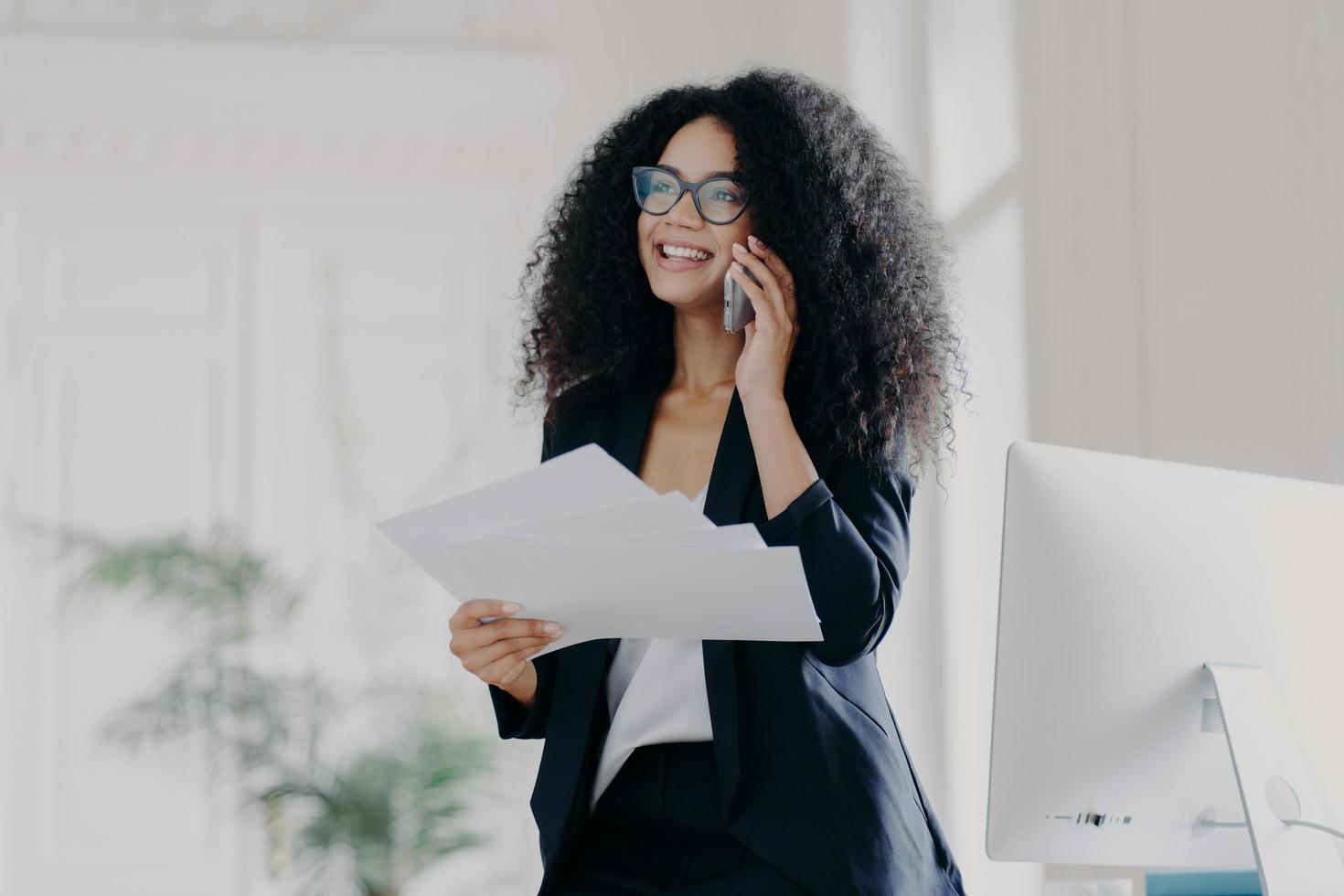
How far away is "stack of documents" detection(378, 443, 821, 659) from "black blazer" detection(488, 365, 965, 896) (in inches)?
5.4

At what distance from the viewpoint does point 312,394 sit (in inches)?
145

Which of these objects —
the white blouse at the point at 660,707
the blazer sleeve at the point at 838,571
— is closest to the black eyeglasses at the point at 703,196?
the blazer sleeve at the point at 838,571

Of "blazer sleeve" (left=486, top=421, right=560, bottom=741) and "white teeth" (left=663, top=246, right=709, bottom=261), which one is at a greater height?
"white teeth" (left=663, top=246, right=709, bottom=261)

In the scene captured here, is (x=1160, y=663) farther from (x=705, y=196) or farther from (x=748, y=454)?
(x=705, y=196)

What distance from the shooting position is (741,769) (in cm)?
117

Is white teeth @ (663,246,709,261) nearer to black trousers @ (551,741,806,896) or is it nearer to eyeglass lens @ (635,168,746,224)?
eyeglass lens @ (635,168,746,224)

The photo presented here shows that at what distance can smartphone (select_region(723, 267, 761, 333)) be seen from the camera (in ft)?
4.28

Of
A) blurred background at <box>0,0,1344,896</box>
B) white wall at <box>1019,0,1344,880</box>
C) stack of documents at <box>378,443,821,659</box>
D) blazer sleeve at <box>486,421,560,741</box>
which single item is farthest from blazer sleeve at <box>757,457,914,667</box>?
blurred background at <box>0,0,1344,896</box>

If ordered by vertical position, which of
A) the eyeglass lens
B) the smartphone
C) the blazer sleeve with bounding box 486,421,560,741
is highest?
the eyeglass lens

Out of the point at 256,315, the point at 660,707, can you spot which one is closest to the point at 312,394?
the point at 256,315

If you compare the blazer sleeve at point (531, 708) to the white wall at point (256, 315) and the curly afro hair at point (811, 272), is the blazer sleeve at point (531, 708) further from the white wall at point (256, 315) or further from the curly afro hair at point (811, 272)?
the white wall at point (256, 315)

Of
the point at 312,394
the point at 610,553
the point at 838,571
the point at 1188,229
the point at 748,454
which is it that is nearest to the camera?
the point at 610,553

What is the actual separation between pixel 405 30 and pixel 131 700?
2007 millimetres

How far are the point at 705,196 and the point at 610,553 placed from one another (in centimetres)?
53
